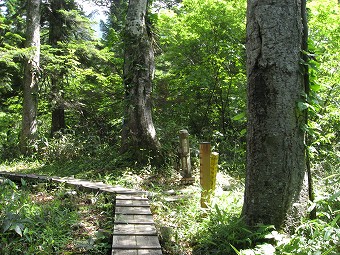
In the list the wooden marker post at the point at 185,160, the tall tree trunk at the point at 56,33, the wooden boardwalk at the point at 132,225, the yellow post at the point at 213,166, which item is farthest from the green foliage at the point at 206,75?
the yellow post at the point at 213,166

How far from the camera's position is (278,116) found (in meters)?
3.30

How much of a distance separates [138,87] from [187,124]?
9.91 ft

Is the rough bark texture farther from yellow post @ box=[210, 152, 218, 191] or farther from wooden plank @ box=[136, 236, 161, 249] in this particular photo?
yellow post @ box=[210, 152, 218, 191]

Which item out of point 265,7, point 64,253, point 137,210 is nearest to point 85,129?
point 137,210

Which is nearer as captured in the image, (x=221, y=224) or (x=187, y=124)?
(x=221, y=224)

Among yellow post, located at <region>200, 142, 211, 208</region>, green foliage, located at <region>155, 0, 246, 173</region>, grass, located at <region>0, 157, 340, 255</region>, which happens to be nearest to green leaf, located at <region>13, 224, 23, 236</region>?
grass, located at <region>0, 157, 340, 255</region>

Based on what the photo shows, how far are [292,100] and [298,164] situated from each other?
2.26 ft

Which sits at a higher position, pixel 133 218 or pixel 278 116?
pixel 278 116

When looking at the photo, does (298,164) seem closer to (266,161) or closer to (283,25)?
(266,161)

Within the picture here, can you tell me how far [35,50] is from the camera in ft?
33.6

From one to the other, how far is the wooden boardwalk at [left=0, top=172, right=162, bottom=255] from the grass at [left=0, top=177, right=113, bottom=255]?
0.19m

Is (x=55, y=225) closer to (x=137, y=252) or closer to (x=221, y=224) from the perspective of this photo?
(x=137, y=252)

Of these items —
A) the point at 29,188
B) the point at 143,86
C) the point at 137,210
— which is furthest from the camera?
the point at 143,86

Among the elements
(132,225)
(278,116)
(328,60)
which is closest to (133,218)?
(132,225)
